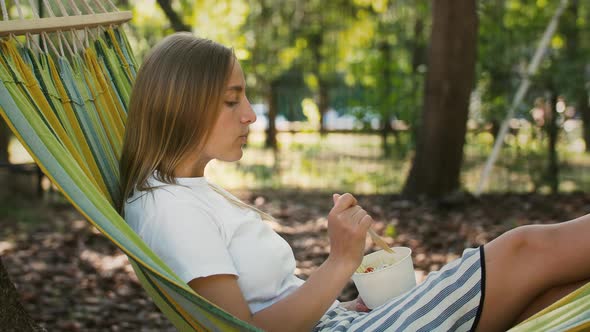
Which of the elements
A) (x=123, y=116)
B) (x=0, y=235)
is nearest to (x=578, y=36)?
(x=0, y=235)

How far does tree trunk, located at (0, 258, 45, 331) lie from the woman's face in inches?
27.1

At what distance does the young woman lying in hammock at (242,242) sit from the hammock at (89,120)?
0.31 feet

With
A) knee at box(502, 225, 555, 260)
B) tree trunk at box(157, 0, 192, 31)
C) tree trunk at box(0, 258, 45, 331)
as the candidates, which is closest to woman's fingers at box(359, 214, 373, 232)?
knee at box(502, 225, 555, 260)

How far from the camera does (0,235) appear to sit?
5.09 m

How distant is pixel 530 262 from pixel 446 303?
0.64 ft

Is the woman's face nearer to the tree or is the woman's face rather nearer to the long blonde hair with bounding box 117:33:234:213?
the long blonde hair with bounding box 117:33:234:213

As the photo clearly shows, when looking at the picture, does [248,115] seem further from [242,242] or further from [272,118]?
[272,118]

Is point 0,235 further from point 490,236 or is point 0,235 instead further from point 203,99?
point 203,99

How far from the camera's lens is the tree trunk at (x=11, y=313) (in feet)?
6.43

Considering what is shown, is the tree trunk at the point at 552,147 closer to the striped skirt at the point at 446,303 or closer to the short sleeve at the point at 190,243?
the striped skirt at the point at 446,303

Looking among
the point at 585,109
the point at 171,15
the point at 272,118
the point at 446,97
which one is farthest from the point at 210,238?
the point at 272,118

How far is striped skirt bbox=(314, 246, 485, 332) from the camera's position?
1.61m

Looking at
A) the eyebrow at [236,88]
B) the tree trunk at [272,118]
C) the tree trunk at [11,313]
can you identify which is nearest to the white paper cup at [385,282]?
the eyebrow at [236,88]

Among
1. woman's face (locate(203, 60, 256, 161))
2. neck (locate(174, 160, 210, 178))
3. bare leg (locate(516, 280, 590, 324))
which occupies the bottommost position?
bare leg (locate(516, 280, 590, 324))
